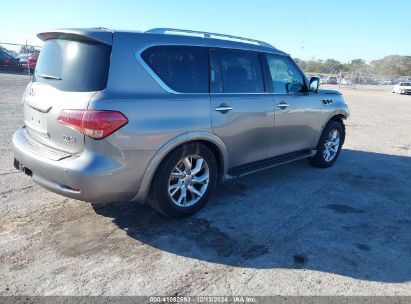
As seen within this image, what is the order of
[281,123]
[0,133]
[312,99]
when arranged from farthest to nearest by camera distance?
[0,133] → [312,99] → [281,123]

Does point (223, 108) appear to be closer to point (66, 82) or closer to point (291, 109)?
point (291, 109)

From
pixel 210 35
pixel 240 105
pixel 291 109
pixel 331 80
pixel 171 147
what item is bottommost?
pixel 171 147

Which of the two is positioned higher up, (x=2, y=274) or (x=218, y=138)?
(x=218, y=138)

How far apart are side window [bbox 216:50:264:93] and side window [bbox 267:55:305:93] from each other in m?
0.31

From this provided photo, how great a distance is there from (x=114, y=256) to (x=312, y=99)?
12.6 ft

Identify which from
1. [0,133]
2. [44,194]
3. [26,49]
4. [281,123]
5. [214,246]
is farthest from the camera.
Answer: [26,49]

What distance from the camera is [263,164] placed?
196 inches

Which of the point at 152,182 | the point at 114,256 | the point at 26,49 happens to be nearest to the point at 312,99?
the point at 152,182

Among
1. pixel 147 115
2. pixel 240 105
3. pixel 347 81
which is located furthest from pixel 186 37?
pixel 347 81

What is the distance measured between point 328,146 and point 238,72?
8.92 feet

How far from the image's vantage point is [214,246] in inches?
139

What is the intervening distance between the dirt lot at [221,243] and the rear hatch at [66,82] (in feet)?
3.01

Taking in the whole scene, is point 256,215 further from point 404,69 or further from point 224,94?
point 404,69

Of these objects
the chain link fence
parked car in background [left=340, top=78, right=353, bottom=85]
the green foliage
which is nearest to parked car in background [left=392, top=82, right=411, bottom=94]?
parked car in background [left=340, top=78, right=353, bottom=85]
